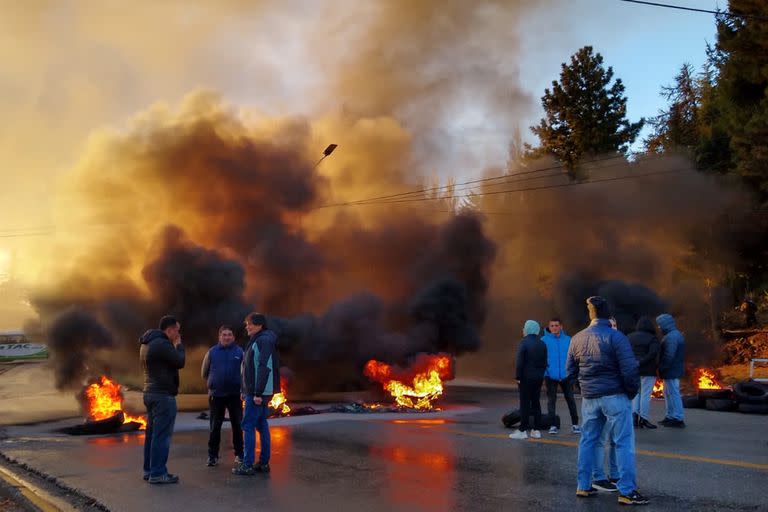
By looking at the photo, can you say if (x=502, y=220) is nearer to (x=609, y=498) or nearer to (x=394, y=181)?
(x=394, y=181)

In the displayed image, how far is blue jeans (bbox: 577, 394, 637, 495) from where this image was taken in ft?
18.9

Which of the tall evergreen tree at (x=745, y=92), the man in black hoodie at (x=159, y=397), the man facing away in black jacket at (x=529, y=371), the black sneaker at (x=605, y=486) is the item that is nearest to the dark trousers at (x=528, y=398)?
the man facing away in black jacket at (x=529, y=371)

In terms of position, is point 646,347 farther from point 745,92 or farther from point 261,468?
point 745,92

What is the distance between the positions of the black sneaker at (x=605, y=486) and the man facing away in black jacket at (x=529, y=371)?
3614 millimetres

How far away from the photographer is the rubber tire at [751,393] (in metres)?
12.7

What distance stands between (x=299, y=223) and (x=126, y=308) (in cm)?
780

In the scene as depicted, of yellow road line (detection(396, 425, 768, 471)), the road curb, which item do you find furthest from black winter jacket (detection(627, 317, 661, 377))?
the road curb

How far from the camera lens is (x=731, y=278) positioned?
87.5 ft

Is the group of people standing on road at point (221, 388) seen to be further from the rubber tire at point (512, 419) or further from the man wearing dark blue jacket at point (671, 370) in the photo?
the man wearing dark blue jacket at point (671, 370)

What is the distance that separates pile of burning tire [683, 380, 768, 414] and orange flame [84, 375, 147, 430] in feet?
36.2

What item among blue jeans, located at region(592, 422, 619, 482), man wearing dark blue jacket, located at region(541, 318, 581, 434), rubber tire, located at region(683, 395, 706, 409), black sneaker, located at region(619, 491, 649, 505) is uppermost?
man wearing dark blue jacket, located at region(541, 318, 581, 434)

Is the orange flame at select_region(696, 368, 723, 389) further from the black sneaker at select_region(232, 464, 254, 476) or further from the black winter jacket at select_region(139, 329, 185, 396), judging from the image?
the black winter jacket at select_region(139, 329, 185, 396)

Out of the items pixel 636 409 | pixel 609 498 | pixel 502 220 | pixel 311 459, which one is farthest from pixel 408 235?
pixel 609 498

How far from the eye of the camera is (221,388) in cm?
821
